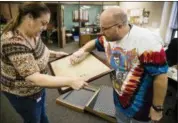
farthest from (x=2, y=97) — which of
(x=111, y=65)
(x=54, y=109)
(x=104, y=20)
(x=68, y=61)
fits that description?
(x=104, y=20)

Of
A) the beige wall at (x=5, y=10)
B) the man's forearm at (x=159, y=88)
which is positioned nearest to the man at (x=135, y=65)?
the man's forearm at (x=159, y=88)

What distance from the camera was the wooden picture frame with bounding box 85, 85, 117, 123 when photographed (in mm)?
1983

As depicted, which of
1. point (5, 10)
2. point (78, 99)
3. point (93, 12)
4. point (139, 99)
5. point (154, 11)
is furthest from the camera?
point (93, 12)

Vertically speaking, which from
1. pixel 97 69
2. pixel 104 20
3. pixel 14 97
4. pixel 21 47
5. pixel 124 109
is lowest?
pixel 124 109

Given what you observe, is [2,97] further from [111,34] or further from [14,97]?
[111,34]

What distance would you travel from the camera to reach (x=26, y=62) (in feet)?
2.79

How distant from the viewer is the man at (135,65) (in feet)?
2.76

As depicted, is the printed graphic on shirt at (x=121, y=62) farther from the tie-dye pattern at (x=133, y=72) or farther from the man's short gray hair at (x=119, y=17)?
the man's short gray hair at (x=119, y=17)

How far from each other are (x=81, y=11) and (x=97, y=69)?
5.82 meters

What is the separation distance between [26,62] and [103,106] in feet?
5.17

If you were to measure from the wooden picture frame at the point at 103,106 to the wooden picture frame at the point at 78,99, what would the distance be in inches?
3.3

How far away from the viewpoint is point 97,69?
3.73ft

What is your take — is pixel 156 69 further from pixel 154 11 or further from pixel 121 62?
pixel 154 11

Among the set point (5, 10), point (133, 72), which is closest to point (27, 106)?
point (133, 72)
